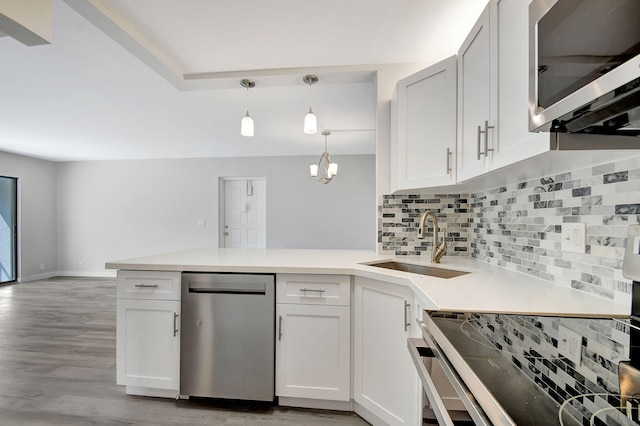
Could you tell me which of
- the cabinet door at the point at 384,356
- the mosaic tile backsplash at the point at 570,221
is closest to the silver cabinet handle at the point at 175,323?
the cabinet door at the point at 384,356

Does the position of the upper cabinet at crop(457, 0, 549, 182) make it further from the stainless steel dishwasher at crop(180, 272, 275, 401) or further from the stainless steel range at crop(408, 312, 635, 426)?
the stainless steel dishwasher at crop(180, 272, 275, 401)

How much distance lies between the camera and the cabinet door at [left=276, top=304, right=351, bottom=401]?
1684mm

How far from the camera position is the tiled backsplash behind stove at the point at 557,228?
768 mm

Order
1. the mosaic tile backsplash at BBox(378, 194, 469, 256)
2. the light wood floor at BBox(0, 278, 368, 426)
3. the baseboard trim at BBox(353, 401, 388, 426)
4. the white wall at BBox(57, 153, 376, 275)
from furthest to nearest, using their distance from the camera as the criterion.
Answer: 1. the white wall at BBox(57, 153, 376, 275)
2. the mosaic tile backsplash at BBox(378, 194, 469, 256)
3. the light wood floor at BBox(0, 278, 368, 426)
4. the baseboard trim at BBox(353, 401, 388, 426)

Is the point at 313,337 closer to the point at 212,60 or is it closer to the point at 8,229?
the point at 212,60

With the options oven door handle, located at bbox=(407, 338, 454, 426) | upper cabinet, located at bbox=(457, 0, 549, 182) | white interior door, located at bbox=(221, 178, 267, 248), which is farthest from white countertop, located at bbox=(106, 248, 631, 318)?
white interior door, located at bbox=(221, 178, 267, 248)

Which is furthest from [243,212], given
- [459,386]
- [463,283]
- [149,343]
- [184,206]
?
Answer: [459,386]

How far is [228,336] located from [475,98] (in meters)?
1.85

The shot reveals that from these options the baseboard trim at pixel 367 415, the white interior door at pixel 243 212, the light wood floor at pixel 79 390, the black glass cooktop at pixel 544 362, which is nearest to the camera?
the black glass cooktop at pixel 544 362

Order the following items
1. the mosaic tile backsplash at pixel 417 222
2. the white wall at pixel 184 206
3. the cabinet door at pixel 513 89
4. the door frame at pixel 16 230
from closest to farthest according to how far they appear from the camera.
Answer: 1. the cabinet door at pixel 513 89
2. the mosaic tile backsplash at pixel 417 222
3. the door frame at pixel 16 230
4. the white wall at pixel 184 206

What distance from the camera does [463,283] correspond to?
1271 millimetres

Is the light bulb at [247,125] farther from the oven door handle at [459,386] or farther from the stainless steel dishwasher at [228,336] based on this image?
the oven door handle at [459,386]

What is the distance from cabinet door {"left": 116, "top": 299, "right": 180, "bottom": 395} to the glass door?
5631 millimetres

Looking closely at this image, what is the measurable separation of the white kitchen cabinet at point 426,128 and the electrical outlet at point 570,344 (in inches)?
37.6
